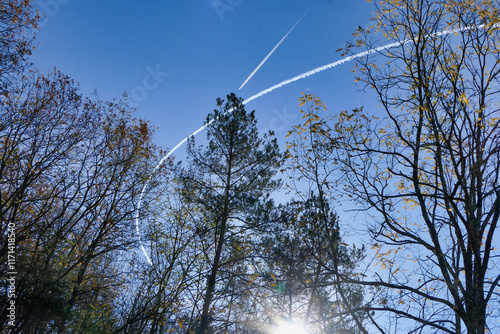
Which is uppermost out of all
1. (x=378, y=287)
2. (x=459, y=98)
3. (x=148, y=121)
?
(x=148, y=121)

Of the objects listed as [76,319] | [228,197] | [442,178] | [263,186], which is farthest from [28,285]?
[442,178]

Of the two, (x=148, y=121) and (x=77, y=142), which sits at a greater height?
(x=148, y=121)

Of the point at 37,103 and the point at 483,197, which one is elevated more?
the point at 37,103

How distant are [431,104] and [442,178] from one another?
A: 1311 millimetres

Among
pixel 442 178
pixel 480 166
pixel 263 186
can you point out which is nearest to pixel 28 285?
pixel 263 186

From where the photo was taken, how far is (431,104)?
5039 mm

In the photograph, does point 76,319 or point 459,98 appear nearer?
point 459,98

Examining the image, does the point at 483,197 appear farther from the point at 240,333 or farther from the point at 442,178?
the point at 240,333

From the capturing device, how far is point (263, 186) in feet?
38.0

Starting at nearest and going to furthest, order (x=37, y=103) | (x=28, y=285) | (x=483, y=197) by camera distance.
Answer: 1. (x=483, y=197)
2. (x=28, y=285)
3. (x=37, y=103)

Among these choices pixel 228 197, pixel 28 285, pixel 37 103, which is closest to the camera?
pixel 28 285

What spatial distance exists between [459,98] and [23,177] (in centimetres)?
1017

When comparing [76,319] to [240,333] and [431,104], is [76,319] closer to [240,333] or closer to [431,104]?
[240,333]

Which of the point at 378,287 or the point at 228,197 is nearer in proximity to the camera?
the point at 378,287
